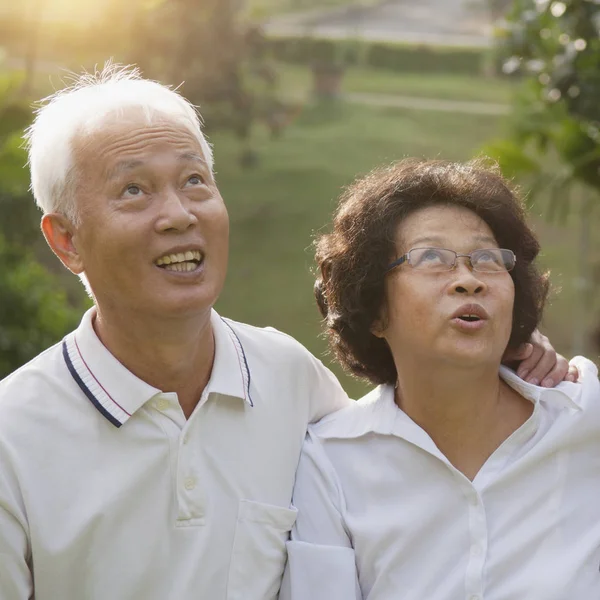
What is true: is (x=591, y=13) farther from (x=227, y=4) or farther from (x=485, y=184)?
(x=227, y=4)

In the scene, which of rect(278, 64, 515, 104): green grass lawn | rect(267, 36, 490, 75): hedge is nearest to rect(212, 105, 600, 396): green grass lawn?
rect(278, 64, 515, 104): green grass lawn

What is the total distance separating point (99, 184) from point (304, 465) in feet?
2.44

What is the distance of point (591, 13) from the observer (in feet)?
15.1

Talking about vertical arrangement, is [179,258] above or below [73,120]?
below

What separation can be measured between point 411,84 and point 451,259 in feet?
25.9

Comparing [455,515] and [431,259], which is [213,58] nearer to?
[431,259]

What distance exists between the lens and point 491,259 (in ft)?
6.95

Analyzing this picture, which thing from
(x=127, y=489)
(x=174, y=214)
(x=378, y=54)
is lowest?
(x=127, y=489)

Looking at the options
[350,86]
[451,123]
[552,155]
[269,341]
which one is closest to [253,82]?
[350,86]

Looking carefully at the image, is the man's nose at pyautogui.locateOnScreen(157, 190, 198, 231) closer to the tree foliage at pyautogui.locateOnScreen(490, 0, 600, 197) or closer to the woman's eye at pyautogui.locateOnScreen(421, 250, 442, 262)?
the woman's eye at pyautogui.locateOnScreen(421, 250, 442, 262)

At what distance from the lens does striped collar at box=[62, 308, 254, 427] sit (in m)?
2.00

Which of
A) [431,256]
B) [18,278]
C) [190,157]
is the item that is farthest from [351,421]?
[18,278]

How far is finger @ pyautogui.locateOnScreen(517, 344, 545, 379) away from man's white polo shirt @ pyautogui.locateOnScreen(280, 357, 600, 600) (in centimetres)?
4

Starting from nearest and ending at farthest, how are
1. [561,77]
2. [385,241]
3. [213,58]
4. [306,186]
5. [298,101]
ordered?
[385,241], [561,77], [213,58], [306,186], [298,101]
